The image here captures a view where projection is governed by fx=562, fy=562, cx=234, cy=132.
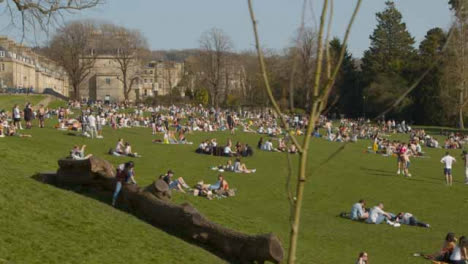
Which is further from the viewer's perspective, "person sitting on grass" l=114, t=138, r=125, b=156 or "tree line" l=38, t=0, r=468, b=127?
"tree line" l=38, t=0, r=468, b=127

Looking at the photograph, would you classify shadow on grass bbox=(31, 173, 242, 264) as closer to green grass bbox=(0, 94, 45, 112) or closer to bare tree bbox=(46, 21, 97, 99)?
green grass bbox=(0, 94, 45, 112)

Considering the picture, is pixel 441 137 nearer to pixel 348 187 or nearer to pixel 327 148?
pixel 327 148

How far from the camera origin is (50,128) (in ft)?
114

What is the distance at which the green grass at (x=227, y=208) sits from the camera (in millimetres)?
10078

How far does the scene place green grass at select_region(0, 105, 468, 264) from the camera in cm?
1008

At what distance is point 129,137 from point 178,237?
23833 millimetres

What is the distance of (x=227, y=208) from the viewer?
56.4ft

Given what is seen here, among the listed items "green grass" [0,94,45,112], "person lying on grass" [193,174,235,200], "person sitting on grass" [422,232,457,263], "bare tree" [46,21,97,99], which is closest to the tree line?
"bare tree" [46,21,97,99]

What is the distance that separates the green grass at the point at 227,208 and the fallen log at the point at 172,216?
0.43 metres

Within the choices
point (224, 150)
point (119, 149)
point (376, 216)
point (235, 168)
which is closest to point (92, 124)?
point (119, 149)

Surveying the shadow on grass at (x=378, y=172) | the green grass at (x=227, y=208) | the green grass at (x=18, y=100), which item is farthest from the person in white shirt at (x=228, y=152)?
the green grass at (x=18, y=100)

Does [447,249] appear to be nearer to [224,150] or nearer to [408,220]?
[408,220]

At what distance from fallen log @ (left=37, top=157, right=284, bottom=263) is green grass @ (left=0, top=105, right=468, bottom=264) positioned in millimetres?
431

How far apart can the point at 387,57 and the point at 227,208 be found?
6443 centimetres
